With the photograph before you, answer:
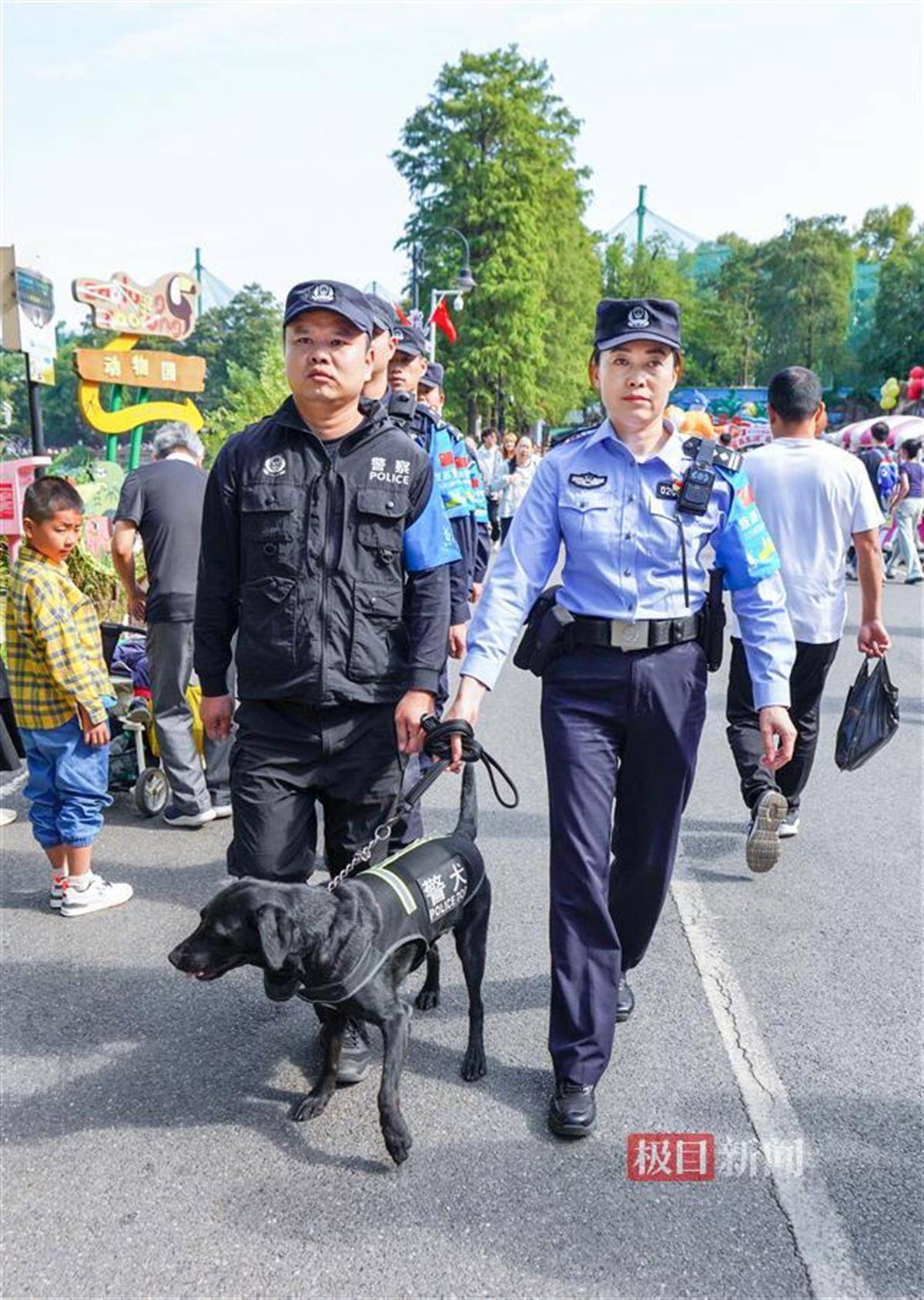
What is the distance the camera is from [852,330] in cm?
7562

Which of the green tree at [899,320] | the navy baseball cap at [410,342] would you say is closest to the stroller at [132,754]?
the navy baseball cap at [410,342]

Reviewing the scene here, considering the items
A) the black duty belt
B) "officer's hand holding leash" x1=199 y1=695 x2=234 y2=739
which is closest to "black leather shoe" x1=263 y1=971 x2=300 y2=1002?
"officer's hand holding leash" x1=199 y1=695 x2=234 y2=739

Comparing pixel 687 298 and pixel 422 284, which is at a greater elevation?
pixel 687 298

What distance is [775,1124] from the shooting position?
2.95 meters

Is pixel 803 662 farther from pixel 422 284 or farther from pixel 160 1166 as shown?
pixel 422 284

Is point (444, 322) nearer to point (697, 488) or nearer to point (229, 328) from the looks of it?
point (697, 488)

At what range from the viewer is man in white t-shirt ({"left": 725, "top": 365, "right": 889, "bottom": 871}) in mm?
4719

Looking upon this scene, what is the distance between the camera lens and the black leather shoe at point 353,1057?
10.4 ft

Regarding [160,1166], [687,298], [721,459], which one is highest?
[687,298]

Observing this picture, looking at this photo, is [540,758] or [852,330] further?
[852,330]

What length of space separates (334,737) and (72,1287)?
1433 mm

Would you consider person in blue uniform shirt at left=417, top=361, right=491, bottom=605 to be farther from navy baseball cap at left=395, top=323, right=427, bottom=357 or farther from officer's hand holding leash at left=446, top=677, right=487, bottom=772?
officer's hand holding leash at left=446, top=677, right=487, bottom=772

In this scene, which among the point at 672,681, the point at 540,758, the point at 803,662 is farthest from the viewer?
the point at 540,758

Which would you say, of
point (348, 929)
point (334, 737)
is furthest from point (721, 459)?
point (348, 929)
